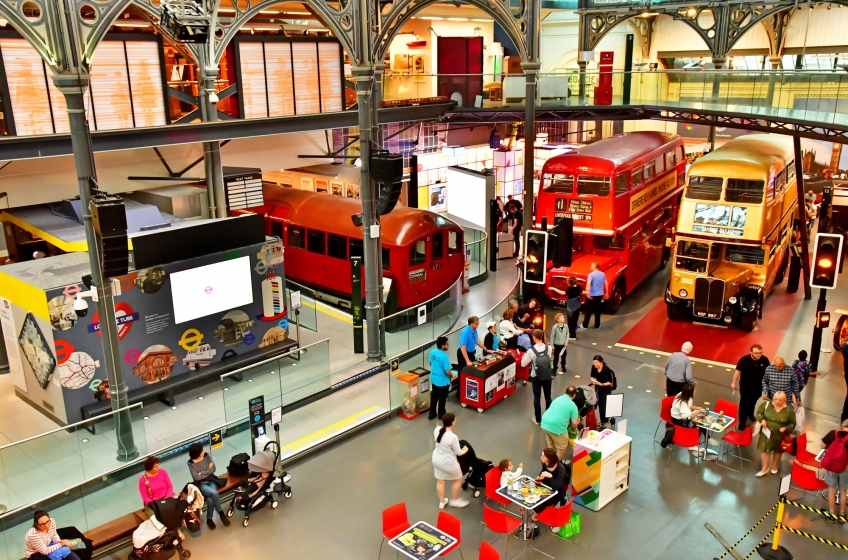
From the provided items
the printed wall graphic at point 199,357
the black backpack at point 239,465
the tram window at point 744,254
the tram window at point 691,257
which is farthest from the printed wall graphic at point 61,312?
the tram window at point 744,254

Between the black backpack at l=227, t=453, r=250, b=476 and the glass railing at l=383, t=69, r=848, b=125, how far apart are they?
13150 millimetres

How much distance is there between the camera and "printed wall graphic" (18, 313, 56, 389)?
1256 centimetres

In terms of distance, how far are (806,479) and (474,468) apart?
15.0 ft

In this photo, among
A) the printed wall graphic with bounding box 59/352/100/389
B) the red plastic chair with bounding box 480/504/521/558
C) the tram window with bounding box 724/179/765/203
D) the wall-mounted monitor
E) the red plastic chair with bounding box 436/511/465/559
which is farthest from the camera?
the tram window with bounding box 724/179/765/203

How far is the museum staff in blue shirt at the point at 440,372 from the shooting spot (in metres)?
12.6

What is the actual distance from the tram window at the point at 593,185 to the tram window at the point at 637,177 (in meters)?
1.25

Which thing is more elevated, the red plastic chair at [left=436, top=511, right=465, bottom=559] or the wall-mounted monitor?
the wall-mounted monitor

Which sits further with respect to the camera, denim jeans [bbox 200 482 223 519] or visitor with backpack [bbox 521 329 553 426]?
visitor with backpack [bbox 521 329 553 426]

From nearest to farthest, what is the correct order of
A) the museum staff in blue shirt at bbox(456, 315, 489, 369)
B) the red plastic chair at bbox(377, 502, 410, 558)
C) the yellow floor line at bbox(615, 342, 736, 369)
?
the red plastic chair at bbox(377, 502, 410, 558), the museum staff in blue shirt at bbox(456, 315, 489, 369), the yellow floor line at bbox(615, 342, 736, 369)

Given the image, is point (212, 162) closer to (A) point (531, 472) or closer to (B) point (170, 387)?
(B) point (170, 387)

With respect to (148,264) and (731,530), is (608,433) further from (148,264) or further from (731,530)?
(148,264)

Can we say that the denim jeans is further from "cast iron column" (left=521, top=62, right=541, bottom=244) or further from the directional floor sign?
"cast iron column" (left=521, top=62, right=541, bottom=244)

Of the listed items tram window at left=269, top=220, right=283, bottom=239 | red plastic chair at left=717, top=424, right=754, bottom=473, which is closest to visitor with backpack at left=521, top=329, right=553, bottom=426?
red plastic chair at left=717, top=424, right=754, bottom=473

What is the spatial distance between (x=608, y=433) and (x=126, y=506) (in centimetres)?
680
